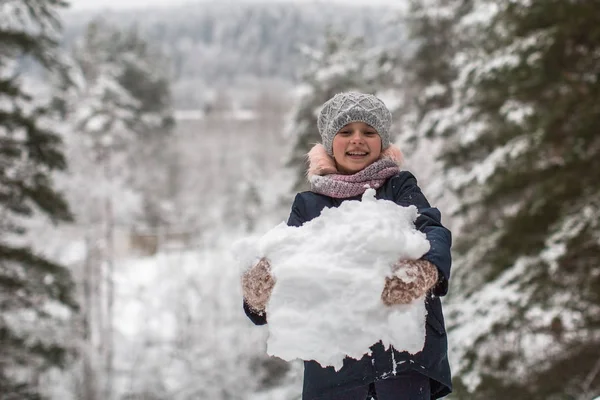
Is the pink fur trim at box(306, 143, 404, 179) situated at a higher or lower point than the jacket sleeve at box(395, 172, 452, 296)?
higher

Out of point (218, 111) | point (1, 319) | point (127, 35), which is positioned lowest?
point (1, 319)

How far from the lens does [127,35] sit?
28547 millimetres

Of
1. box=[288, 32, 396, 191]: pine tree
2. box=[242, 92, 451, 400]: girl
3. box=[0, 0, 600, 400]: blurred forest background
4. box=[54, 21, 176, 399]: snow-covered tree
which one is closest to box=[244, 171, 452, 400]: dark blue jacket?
box=[242, 92, 451, 400]: girl

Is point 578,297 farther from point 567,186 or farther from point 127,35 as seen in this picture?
point 127,35

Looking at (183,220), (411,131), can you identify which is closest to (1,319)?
(411,131)

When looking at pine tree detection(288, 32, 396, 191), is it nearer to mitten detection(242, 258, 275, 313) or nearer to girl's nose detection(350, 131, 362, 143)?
girl's nose detection(350, 131, 362, 143)

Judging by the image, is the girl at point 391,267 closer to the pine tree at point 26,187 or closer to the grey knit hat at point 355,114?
the grey knit hat at point 355,114

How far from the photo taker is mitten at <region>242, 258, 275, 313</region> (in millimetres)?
1834

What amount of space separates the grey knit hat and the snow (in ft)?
1.63

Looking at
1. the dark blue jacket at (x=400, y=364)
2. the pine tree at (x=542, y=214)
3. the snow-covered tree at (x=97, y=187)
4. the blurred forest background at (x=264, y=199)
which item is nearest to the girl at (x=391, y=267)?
the dark blue jacket at (x=400, y=364)

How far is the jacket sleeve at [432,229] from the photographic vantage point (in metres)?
1.74

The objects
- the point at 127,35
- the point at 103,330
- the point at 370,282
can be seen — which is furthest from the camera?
the point at 127,35

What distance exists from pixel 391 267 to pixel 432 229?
0.26 m

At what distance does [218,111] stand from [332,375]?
4841 cm
